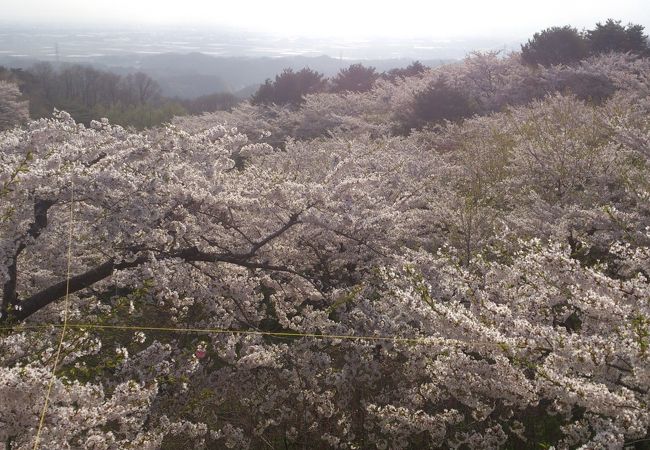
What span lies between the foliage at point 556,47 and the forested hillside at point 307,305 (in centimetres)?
1972

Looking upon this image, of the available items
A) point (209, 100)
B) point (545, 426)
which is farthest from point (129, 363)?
point (209, 100)

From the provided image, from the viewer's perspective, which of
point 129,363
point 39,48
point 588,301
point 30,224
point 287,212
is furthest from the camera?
point 39,48

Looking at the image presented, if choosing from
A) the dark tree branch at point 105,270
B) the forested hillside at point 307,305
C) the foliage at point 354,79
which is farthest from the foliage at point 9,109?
the dark tree branch at point 105,270

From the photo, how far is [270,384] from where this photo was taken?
5.54 meters

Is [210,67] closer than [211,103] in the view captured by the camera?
No

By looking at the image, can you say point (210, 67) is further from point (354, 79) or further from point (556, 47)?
point (556, 47)

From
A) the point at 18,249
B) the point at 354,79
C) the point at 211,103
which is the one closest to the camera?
the point at 18,249

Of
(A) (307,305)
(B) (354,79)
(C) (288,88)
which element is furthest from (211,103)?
(A) (307,305)

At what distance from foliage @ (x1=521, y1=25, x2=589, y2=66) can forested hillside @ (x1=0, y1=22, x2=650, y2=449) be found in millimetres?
19716

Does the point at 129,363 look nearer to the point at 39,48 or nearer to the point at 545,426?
the point at 545,426

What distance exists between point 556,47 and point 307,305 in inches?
989

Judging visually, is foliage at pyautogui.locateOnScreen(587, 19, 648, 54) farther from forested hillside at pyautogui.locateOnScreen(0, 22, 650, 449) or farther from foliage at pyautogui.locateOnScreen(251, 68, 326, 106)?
forested hillside at pyautogui.locateOnScreen(0, 22, 650, 449)

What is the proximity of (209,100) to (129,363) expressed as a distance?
5440 cm

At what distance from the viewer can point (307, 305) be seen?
19.8 ft
